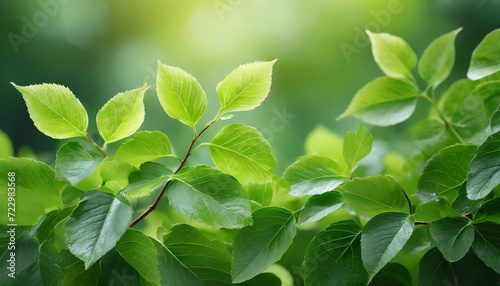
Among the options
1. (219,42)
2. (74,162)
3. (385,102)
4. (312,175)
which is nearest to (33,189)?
(74,162)

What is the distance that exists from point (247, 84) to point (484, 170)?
5.0 inches

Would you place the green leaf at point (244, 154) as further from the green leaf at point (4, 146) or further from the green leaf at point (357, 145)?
the green leaf at point (4, 146)

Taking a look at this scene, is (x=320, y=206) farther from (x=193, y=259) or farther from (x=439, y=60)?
(x=439, y=60)

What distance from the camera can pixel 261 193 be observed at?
25 cm

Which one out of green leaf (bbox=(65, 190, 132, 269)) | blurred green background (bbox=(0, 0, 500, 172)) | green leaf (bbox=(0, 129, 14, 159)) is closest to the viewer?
green leaf (bbox=(65, 190, 132, 269))

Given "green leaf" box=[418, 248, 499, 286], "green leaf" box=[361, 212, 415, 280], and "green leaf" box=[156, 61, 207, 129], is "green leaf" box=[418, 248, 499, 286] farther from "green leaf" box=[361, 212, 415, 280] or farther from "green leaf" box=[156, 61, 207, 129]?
"green leaf" box=[156, 61, 207, 129]

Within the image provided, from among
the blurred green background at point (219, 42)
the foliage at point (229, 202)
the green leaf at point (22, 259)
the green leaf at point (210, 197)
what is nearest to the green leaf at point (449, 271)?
the foliage at point (229, 202)

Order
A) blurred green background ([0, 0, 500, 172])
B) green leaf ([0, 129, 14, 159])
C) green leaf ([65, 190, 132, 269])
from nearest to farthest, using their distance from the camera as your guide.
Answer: green leaf ([65, 190, 132, 269]) → green leaf ([0, 129, 14, 159]) → blurred green background ([0, 0, 500, 172])

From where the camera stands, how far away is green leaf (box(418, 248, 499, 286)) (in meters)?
0.22

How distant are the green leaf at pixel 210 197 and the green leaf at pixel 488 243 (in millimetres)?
117

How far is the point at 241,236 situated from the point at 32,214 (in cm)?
12

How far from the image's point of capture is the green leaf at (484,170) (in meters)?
0.19

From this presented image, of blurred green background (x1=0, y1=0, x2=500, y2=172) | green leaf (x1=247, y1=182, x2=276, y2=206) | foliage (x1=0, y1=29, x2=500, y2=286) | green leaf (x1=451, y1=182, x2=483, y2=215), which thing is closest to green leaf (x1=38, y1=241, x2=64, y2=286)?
foliage (x1=0, y1=29, x2=500, y2=286)

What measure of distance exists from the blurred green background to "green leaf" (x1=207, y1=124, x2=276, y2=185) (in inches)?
20.0
